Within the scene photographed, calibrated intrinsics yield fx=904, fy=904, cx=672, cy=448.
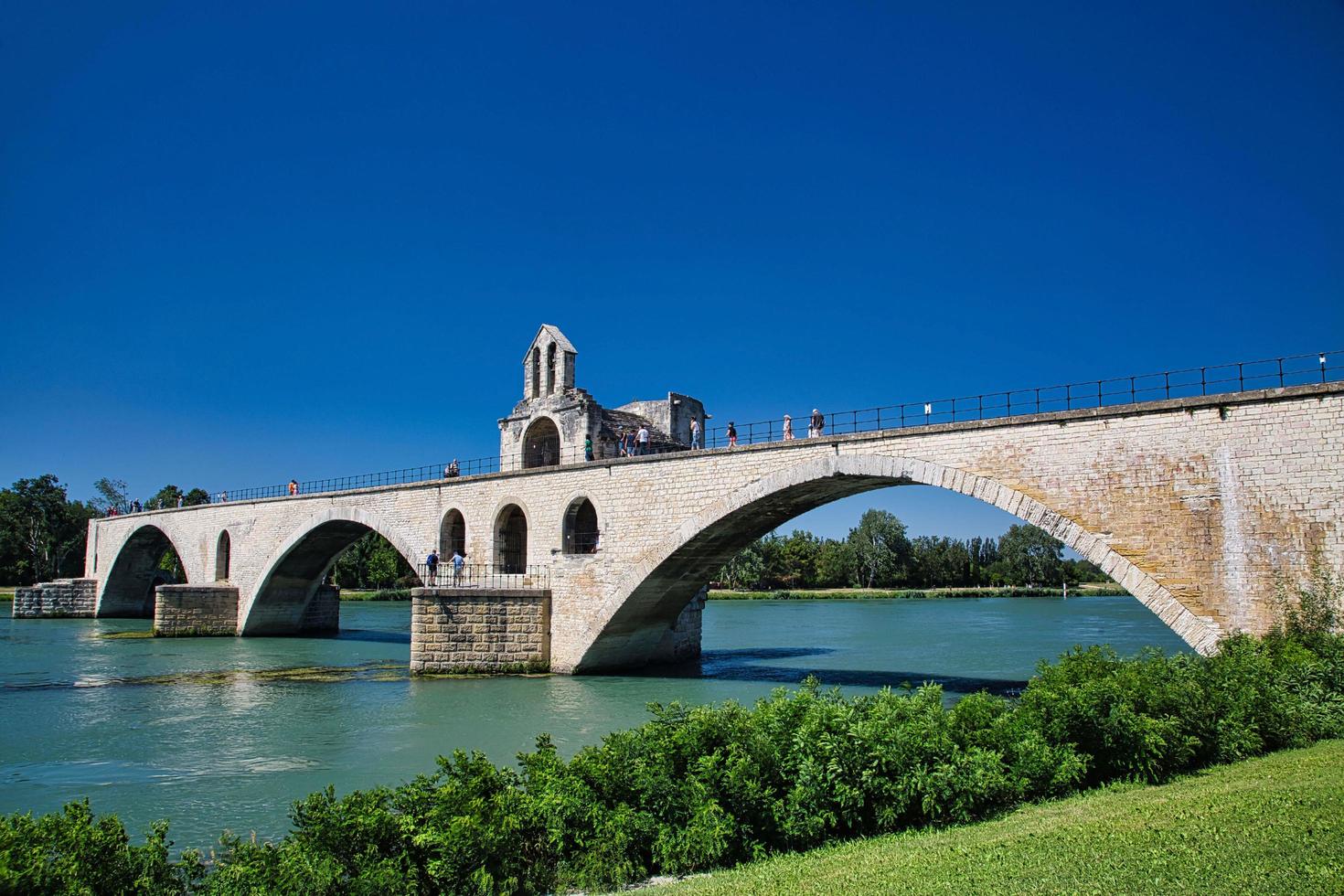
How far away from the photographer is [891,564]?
84312 millimetres

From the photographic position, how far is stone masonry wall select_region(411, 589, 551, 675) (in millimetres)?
25297

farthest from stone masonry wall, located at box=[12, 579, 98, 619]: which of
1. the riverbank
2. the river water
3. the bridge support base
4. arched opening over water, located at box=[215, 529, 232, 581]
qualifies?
the bridge support base

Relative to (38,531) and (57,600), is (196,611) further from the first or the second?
(38,531)

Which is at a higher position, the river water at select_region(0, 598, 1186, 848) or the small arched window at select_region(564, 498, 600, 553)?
the small arched window at select_region(564, 498, 600, 553)

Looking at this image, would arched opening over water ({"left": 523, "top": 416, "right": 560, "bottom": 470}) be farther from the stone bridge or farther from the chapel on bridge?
the stone bridge

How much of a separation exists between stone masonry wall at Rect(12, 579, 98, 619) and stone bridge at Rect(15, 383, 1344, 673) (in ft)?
54.4

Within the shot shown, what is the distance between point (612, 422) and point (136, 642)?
939 inches

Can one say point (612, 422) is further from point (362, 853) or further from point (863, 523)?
point (863, 523)

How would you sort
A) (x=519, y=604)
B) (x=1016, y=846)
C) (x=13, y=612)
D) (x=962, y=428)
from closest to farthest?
(x=1016, y=846)
(x=962, y=428)
(x=519, y=604)
(x=13, y=612)

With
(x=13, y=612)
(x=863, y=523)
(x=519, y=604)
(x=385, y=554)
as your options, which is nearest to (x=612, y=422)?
(x=519, y=604)

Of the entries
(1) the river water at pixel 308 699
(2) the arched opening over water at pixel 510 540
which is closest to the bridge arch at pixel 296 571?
(1) the river water at pixel 308 699

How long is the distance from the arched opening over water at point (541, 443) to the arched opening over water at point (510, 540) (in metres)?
1.97

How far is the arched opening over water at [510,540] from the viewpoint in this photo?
29.9 metres

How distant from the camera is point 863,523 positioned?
86.3m
